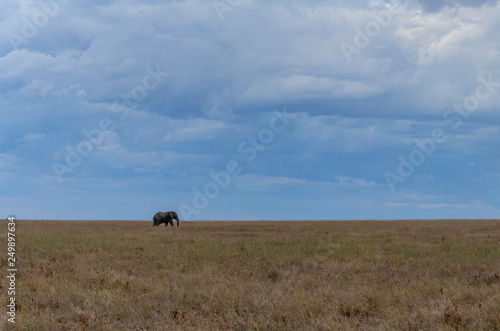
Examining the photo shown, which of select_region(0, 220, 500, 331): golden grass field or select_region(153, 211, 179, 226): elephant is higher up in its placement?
select_region(153, 211, 179, 226): elephant

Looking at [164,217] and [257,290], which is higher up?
[164,217]

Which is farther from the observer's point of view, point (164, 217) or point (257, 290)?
point (164, 217)

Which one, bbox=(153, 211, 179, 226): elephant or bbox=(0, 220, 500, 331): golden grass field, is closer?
bbox=(0, 220, 500, 331): golden grass field

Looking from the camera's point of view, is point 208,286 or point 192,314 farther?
point 208,286

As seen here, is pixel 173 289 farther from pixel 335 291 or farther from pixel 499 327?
pixel 499 327

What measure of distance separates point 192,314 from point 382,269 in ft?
24.1

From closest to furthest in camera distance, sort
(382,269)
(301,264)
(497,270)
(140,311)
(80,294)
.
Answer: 1. (140,311)
2. (80,294)
3. (497,270)
4. (382,269)
5. (301,264)

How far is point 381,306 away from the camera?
8.09 metres

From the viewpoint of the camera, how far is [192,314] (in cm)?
764

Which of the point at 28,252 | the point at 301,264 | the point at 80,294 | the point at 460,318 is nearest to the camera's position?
the point at 460,318

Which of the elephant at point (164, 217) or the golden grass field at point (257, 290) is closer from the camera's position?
the golden grass field at point (257, 290)

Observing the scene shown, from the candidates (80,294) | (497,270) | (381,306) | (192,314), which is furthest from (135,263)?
(497,270)

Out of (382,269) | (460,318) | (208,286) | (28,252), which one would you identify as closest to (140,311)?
(208,286)

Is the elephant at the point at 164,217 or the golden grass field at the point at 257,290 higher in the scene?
the elephant at the point at 164,217
